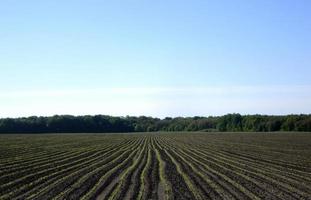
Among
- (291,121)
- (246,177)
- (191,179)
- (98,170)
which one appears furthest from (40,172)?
(291,121)

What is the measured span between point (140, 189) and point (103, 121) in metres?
145

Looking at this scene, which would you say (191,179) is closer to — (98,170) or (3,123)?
(98,170)

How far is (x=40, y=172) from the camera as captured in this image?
22.5 meters

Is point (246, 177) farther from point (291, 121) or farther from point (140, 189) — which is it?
point (291, 121)

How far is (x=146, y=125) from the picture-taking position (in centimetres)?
18550

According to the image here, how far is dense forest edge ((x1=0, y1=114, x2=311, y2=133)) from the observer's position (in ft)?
382

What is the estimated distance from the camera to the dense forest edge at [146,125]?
4589 inches

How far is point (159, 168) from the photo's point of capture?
2481 centimetres

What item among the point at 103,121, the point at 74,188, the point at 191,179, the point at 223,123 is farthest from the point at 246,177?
the point at 103,121

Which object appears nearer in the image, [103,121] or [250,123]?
[250,123]

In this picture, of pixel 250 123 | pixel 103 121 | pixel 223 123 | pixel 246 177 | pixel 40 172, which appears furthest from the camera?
pixel 103 121

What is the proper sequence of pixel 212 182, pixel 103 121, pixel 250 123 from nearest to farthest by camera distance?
pixel 212 182 → pixel 250 123 → pixel 103 121

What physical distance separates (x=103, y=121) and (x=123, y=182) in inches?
5633

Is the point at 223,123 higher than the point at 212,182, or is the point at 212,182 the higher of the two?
the point at 223,123
